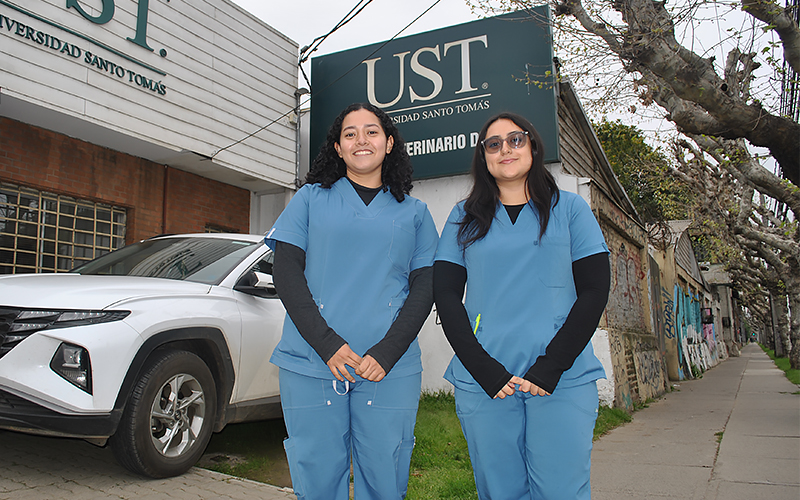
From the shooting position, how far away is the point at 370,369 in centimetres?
210

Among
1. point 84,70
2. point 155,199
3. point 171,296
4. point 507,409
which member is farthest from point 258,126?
point 507,409

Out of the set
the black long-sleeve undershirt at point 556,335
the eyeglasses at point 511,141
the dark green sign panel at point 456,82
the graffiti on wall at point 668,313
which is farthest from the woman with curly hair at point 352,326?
the graffiti on wall at point 668,313

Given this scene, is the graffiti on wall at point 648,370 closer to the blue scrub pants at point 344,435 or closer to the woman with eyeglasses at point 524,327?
the woman with eyeglasses at point 524,327

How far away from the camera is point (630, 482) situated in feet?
14.4

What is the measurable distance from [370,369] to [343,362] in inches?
4.0

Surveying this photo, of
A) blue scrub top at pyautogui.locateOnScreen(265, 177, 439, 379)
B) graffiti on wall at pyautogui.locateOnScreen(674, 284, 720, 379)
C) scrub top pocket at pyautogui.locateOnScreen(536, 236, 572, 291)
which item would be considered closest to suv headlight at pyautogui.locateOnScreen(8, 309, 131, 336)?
blue scrub top at pyautogui.locateOnScreen(265, 177, 439, 379)

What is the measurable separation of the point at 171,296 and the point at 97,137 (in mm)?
4485

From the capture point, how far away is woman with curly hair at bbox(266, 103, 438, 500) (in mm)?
2152

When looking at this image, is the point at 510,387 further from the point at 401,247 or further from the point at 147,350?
the point at 147,350

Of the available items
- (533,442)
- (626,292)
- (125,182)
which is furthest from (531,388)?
(626,292)

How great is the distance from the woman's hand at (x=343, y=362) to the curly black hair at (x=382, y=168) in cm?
75

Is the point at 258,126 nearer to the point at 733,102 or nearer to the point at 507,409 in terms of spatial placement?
the point at 733,102

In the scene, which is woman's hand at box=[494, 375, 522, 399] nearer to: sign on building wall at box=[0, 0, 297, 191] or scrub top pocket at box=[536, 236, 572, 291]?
scrub top pocket at box=[536, 236, 572, 291]

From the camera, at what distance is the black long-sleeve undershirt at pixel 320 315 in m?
2.13
